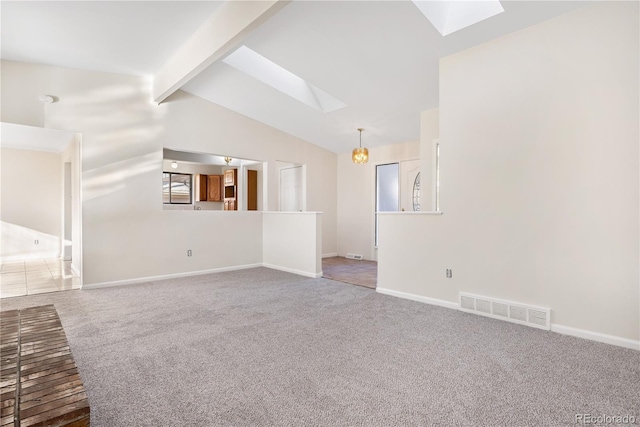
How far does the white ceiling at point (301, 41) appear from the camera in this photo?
10.0 ft

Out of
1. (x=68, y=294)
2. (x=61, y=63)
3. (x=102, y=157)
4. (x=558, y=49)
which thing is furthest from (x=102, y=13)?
(x=558, y=49)

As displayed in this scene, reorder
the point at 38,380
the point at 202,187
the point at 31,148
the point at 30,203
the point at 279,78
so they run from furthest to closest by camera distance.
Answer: the point at 202,187 < the point at 30,203 < the point at 31,148 < the point at 279,78 < the point at 38,380

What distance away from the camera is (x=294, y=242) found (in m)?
5.73

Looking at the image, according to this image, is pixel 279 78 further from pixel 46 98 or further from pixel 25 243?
pixel 25 243

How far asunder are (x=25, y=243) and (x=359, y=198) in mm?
7251

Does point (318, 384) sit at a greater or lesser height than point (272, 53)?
lesser

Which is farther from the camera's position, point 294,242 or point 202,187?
point 202,187

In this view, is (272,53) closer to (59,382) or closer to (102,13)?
(102,13)

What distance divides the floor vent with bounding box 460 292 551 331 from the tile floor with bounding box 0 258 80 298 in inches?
201

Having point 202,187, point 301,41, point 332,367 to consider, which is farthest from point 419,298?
point 202,187

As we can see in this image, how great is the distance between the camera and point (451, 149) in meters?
3.66

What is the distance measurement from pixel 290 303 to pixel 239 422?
2140mm

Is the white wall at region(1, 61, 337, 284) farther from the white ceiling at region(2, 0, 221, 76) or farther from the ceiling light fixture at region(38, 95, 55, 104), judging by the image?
the white ceiling at region(2, 0, 221, 76)

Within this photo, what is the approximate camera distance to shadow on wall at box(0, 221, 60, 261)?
6.77m
